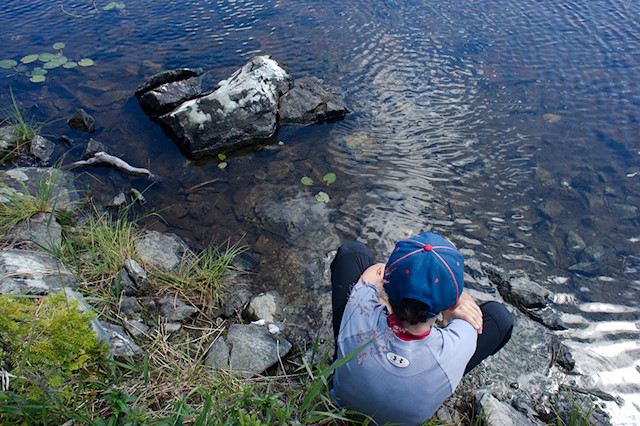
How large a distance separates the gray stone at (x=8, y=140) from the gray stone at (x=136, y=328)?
12.6 ft

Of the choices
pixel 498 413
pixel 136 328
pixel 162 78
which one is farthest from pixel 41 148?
pixel 498 413

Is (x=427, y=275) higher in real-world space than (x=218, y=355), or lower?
higher

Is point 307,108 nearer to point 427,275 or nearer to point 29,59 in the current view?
point 427,275

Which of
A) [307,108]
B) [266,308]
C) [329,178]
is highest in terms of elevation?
[307,108]

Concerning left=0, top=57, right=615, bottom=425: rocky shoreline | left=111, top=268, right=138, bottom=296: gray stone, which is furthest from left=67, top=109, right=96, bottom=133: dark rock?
left=111, top=268, right=138, bottom=296: gray stone

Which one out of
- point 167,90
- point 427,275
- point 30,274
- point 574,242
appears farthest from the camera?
point 167,90

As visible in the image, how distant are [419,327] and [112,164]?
16.2 feet

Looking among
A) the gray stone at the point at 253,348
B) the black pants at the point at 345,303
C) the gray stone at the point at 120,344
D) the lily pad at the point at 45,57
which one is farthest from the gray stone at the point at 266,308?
the lily pad at the point at 45,57

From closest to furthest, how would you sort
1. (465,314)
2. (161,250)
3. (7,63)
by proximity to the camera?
(465,314) → (161,250) → (7,63)

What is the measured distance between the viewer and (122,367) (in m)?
2.40

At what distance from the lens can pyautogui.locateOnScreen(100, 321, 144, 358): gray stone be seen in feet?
7.91

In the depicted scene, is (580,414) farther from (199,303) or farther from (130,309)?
(130,309)

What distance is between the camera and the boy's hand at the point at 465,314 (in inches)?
86.3

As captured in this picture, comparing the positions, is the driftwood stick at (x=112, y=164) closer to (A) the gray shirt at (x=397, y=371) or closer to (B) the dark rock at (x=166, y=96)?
(B) the dark rock at (x=166, y=96)
